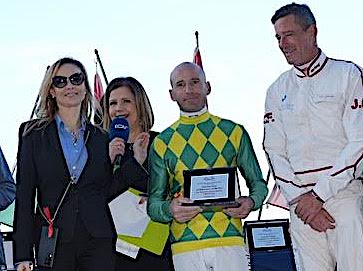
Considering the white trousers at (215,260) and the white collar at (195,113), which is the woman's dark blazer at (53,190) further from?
the white collar at (195,113)

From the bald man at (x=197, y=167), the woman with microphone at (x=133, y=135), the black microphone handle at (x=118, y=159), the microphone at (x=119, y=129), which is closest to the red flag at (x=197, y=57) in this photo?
the woman with microphone at (x=133, y=135)

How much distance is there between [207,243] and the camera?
5633 millimetres

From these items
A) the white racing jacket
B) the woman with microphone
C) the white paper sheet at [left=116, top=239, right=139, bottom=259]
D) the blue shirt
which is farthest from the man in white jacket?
the blue shirt

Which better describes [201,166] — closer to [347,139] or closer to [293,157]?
[293,157]

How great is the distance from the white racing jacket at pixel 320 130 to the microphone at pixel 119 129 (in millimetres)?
1026

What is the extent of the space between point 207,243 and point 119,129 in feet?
3.33

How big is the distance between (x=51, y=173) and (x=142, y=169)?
840mm

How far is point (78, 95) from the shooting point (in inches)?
233

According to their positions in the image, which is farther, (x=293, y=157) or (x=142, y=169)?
(x=142, y=169)

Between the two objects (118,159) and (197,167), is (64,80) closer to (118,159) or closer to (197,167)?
(118,159)

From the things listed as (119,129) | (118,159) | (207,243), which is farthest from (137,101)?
(207,243)

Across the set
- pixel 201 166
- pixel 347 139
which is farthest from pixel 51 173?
pixel 347 139

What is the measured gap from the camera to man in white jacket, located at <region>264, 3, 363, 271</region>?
5461mm

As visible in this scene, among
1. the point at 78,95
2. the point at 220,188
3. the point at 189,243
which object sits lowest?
the point at 189,243
